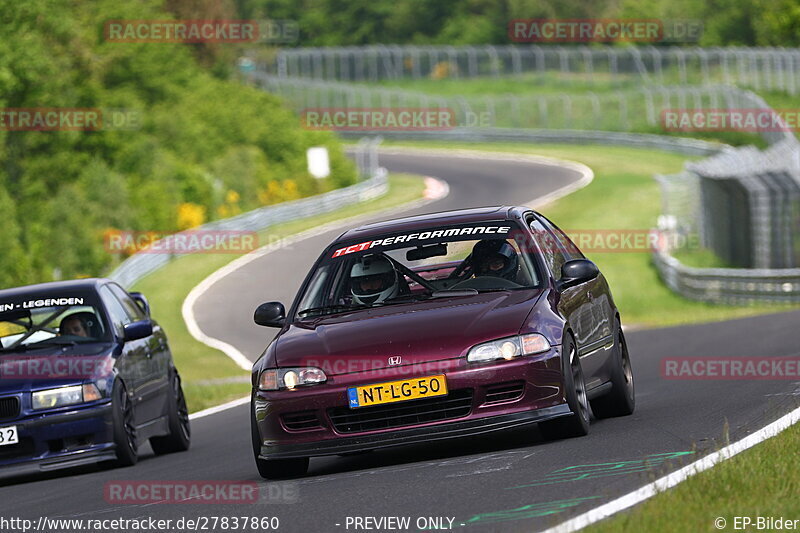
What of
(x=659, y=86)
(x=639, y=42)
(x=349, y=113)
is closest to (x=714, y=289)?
(x=659, y=86)

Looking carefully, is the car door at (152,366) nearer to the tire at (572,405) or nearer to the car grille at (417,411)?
the car grille at (417,411)

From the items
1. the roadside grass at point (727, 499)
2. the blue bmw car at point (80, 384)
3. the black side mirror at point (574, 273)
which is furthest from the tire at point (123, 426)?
the roadside grass at point (727, 499)

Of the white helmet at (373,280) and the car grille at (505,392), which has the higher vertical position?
the white helmet at (373,280)

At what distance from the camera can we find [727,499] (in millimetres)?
6398

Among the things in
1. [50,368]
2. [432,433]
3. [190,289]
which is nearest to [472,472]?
[432,433]

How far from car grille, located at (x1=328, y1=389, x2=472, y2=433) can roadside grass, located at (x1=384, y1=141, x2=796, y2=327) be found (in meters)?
19.7

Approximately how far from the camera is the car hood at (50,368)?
11.5 metres

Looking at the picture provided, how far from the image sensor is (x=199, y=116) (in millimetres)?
78625

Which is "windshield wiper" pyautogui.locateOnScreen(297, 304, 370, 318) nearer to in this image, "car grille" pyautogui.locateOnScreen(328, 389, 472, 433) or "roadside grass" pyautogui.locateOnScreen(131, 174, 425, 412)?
"car grille" pyautogui.locateOnScreen(328, 389, 472, 433)

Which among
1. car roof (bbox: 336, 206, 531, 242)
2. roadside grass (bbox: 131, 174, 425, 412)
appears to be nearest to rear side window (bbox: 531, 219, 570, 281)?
car roof (bbox: 336, 206, 531, 242)

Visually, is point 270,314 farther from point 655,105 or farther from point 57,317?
point 655,105

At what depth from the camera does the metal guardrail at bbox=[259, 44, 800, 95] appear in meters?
71.1

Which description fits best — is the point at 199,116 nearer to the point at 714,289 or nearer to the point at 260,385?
the point at 714,289

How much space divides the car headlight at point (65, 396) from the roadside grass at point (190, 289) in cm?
726
